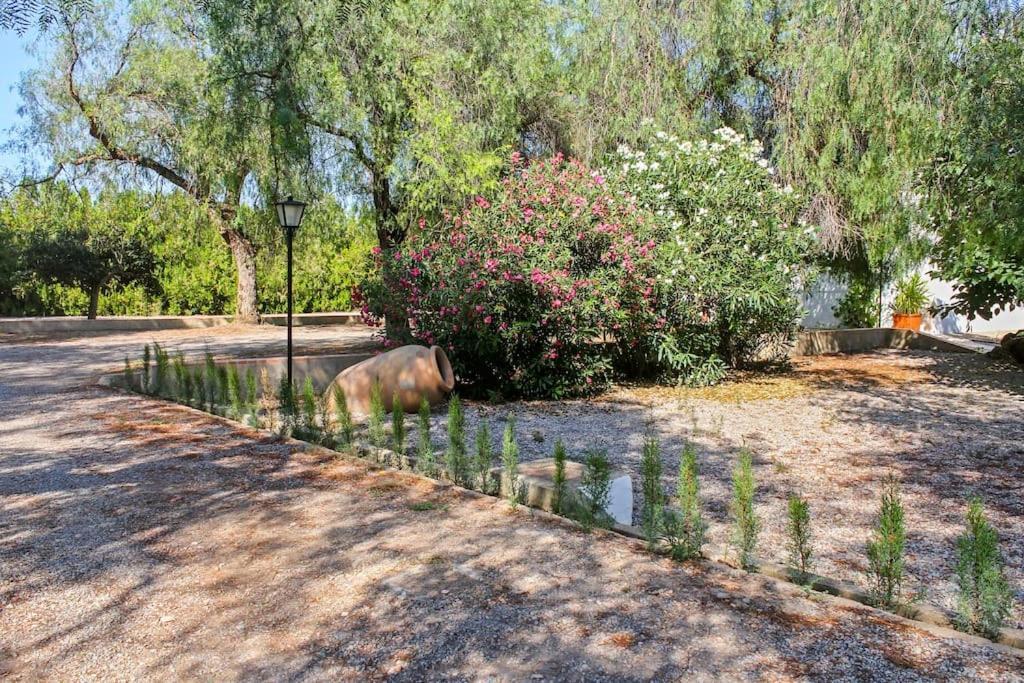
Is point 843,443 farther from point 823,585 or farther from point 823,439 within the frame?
point 823,585

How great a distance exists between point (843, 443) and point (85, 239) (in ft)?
51.9

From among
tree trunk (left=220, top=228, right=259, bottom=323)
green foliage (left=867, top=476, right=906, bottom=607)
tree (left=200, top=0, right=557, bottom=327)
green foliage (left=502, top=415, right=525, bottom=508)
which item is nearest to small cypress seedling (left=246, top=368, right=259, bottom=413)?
tree (left=200, top=0, right=557, bottom=327)

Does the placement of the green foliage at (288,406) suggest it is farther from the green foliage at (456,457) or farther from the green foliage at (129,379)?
the green foliage at (129,379)

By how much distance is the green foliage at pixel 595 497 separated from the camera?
13.4 feet

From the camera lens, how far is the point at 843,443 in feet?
21.4

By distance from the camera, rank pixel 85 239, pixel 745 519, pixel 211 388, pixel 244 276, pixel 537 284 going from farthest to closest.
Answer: pixel 244 276
pixel 85 239
pixel 537 284
pixel 211 388
pixel 745 519

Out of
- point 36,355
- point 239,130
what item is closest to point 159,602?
point 239,130

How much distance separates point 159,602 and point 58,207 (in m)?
15.4

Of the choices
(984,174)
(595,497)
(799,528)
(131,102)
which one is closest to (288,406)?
(595,497)

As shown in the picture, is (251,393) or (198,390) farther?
(198,390)

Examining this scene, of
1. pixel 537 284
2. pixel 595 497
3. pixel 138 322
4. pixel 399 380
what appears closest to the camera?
pixel 595 497

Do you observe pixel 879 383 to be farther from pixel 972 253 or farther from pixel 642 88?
pixel 642 88

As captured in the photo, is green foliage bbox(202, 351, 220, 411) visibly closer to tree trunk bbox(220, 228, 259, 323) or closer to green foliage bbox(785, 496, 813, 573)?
green foliage bbox(785, 496, 813, 573)

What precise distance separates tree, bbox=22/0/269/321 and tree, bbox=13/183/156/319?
928 millimetres
